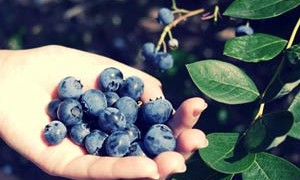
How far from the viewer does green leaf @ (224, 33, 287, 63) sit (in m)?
1.19

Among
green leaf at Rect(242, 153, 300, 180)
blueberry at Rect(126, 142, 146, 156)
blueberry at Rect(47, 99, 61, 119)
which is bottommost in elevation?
green leaf at Rect(242, 153, 300, 180)

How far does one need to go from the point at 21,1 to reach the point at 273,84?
95.1 inches

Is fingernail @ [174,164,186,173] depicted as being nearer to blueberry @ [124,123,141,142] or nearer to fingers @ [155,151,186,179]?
fingers @ [155,151,186,179]

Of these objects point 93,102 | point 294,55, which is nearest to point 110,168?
point 93,102

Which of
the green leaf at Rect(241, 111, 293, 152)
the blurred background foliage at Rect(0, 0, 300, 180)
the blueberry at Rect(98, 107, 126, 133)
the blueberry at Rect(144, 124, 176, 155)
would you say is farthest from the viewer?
the blurred background foliage at Rect(0, 0, 300, 180)

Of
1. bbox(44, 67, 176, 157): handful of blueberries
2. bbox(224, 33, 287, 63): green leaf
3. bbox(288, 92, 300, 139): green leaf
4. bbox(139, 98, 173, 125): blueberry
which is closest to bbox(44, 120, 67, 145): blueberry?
bbox(44, 67, 176, 157): handful of blueberries

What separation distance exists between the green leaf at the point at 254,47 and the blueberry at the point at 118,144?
1.03ft

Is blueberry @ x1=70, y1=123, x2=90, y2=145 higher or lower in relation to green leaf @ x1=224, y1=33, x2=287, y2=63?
lower

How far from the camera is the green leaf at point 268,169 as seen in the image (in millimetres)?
1074

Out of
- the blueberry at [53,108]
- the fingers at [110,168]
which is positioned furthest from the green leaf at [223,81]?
the blueberry at [53,108]

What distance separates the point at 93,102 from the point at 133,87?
0.11 metres

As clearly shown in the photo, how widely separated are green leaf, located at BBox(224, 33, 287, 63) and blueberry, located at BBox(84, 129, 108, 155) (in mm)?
375

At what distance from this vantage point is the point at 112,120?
4.33ft

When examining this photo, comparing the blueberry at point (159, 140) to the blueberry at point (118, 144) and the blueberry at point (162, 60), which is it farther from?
the blueberry at point (162, 60)
